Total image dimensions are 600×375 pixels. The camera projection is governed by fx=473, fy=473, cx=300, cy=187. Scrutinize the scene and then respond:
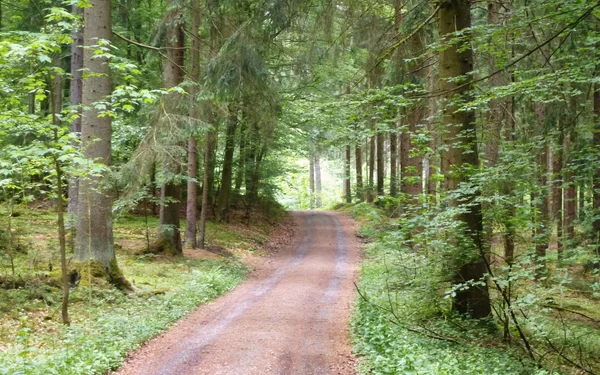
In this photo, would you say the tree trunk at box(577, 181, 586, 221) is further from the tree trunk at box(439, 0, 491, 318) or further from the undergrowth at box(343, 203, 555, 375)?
the undergrowth at box(343, 203, 555, 375)

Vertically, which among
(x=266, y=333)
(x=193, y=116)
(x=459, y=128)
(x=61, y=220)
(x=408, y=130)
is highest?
(x=193, y=116)

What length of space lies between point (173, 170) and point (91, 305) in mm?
5818

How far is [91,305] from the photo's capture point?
8.12m

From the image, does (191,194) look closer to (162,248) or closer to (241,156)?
(162,248)

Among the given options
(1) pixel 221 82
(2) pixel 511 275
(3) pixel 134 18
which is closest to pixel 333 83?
(3) pixel 134 18

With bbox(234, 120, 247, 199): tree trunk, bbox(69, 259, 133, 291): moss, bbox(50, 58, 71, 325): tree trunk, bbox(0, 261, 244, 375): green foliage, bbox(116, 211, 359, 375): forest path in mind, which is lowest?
bbox(116, 211, 359, 375): forest path

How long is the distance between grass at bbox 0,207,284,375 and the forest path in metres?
0.36

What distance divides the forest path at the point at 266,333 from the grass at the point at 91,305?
1.19ft

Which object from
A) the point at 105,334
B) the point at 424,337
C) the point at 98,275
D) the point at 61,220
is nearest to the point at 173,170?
the point at 98,275

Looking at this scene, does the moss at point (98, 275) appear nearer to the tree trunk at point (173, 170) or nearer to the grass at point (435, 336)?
the tree trunk at point (173, 170)

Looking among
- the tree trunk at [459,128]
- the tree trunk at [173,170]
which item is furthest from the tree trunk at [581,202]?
the tree trunk at [173,170]

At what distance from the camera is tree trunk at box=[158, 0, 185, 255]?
1350 cm

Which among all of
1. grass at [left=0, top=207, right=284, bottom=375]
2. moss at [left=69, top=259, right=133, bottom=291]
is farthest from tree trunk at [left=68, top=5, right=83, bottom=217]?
moss at [left=69, top=259, right=133, bottom=291]

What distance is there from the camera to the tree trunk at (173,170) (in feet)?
44.3
